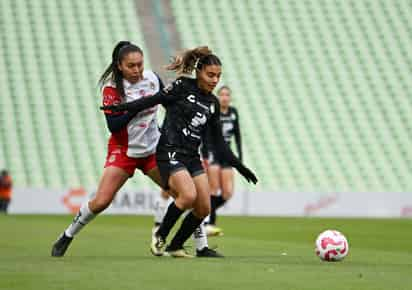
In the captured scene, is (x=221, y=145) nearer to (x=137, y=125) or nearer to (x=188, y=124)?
(x=188, y=124)

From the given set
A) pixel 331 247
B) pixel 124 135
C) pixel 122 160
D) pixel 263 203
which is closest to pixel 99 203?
pixel 122 160

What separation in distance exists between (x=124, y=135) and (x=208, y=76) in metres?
1.01

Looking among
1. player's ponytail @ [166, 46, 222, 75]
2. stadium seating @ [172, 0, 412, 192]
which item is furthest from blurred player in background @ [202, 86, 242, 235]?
stadium seating @ [172, 0, 412, 192]

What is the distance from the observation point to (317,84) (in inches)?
1230

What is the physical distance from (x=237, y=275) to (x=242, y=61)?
24.4 meters

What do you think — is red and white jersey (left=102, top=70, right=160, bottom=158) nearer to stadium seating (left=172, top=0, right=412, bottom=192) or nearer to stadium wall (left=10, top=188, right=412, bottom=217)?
stadium wall (left=10, top=188, right=412, bottom=217)

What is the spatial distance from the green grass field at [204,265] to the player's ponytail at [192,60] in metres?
1.83

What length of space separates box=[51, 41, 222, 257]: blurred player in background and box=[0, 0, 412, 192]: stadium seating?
16.9 m

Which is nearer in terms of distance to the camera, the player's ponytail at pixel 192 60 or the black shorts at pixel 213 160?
the player's ponytail at pixel 192 60

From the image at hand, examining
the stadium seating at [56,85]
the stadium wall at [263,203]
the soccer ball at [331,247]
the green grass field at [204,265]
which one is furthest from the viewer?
the stadium seating at [56,85]

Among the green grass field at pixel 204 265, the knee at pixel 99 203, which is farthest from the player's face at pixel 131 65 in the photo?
the green grass field at pixel 204 265

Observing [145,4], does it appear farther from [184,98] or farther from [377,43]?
[184,98]

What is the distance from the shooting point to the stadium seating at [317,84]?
28500 mm

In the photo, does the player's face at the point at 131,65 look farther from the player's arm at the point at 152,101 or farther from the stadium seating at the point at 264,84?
the stadium seating at the point at 264,84
